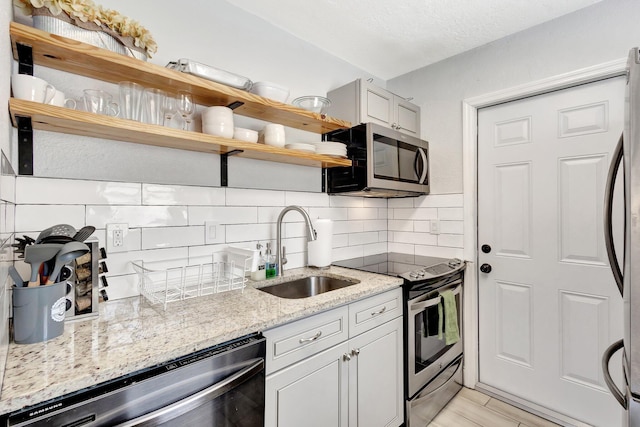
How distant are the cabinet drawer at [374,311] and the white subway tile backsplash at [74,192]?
1.15 meters

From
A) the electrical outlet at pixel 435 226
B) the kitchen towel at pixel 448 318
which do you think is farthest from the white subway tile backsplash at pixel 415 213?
the kitchen towel at pixel 448 318

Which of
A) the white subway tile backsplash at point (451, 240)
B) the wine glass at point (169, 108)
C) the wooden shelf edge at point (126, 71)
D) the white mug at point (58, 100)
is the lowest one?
the white subway tile backsplash at point (451, 240)

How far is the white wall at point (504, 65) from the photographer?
174 centimetres

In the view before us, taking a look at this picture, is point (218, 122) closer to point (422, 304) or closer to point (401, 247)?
point (422, 304)

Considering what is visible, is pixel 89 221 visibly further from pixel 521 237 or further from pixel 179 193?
pixel 521 237

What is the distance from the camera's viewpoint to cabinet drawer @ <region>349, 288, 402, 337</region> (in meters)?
1.50

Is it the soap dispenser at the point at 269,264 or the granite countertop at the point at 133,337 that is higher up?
the soap dispenser at the point at 269,264

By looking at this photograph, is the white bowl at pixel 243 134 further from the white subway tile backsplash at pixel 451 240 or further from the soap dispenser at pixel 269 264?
the white subway tile backsplash at pixel 451 240

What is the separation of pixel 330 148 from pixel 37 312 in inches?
60.4

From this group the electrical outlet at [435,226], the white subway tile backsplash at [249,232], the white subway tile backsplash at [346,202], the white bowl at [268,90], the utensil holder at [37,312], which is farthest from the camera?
the electrical outlet at [435,226]

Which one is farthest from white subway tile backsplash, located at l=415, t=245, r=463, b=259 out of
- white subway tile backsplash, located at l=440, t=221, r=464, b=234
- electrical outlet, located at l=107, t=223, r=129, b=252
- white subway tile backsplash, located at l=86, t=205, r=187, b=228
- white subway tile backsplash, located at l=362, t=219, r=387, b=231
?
electrical outlet, located at l=107, t=223, r=129, b=252

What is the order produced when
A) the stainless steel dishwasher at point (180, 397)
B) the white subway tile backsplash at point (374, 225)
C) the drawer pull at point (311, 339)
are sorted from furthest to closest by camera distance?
1. the white subway tile backsplash at point (374, 225)
2. the drawer pull at point (311, 339)
3. the stainless steel dishwasher at point (180, 397)

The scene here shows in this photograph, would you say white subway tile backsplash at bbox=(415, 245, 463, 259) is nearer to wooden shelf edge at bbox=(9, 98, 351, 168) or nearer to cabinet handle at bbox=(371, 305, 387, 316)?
cabinet handle at bbox=(371, 305, 387, 316)

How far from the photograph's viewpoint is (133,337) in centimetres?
96
